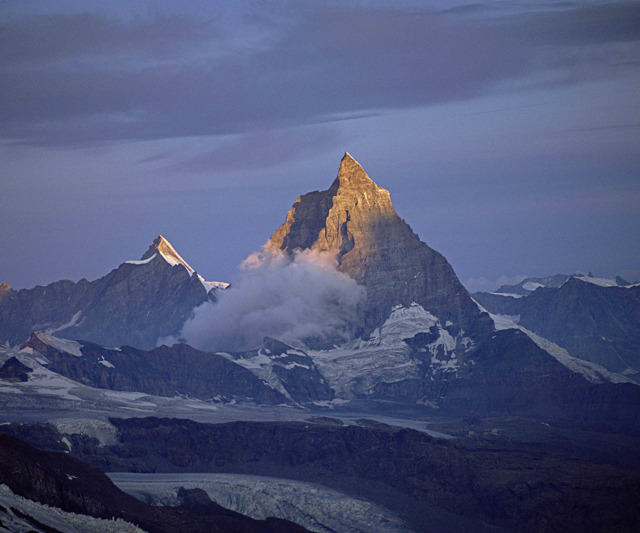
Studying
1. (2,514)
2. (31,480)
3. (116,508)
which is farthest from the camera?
(116,508)

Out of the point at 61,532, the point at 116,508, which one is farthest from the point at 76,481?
the point at 61,532

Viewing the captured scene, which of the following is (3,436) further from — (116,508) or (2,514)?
(2,514)

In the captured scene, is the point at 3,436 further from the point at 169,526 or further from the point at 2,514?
the point at 2,514

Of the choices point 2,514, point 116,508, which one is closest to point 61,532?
point 2,514

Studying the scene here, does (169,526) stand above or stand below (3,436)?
below

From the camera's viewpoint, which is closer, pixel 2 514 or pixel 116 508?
pixel 2 514

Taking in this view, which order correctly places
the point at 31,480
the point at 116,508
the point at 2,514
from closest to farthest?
1. the point at 2,514
2. the point at 31,480
3. the point at 116,508

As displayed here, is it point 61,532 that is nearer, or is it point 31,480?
point 61,532

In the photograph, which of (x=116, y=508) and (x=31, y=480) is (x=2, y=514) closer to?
(x=31, y=480)
